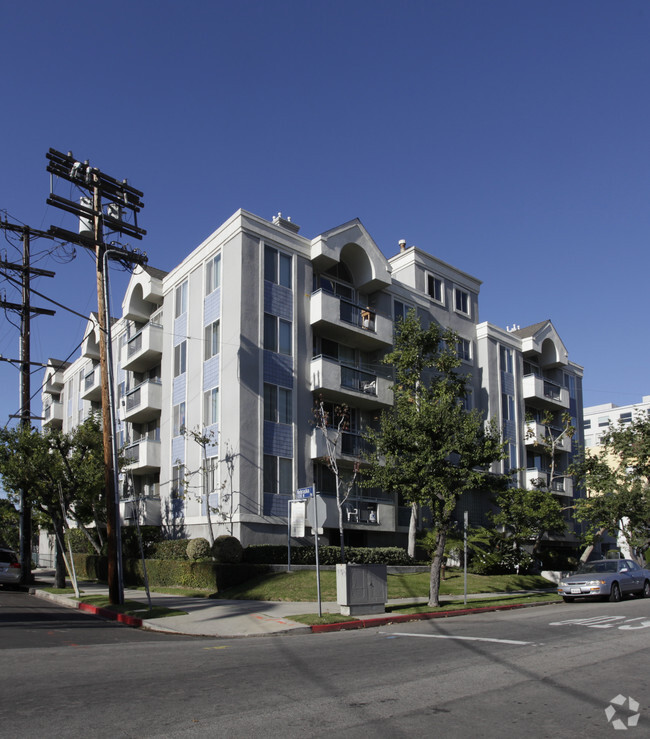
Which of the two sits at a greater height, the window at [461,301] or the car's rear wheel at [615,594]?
the window at [461,301]

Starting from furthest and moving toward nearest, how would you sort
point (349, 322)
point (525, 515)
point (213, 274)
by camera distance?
point (525, 515), point (349, 322), point (213, 274)

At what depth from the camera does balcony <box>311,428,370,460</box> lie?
2819 cm

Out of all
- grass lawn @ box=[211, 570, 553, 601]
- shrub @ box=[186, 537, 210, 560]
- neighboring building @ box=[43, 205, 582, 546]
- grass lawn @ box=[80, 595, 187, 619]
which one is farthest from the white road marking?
shrub @ box=[186, 537, 210, 560]

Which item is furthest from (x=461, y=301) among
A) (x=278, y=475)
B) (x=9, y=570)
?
(x=9, y=570)

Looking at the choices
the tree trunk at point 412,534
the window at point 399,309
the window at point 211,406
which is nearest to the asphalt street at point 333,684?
the window at point 211,406

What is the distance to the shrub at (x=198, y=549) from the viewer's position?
2553 centimetres

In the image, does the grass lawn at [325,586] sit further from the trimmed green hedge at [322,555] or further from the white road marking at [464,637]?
the white road marking at [464,637]

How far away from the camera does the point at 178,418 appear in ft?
103

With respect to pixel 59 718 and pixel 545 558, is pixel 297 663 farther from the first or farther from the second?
pixel 545 558

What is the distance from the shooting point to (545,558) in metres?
38.4

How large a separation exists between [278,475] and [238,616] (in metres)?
10.0

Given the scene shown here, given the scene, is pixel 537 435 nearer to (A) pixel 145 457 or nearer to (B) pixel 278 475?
(B) pixel 278 475

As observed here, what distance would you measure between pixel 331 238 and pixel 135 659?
2256cm

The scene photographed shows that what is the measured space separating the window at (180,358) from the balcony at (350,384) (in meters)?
6.28
